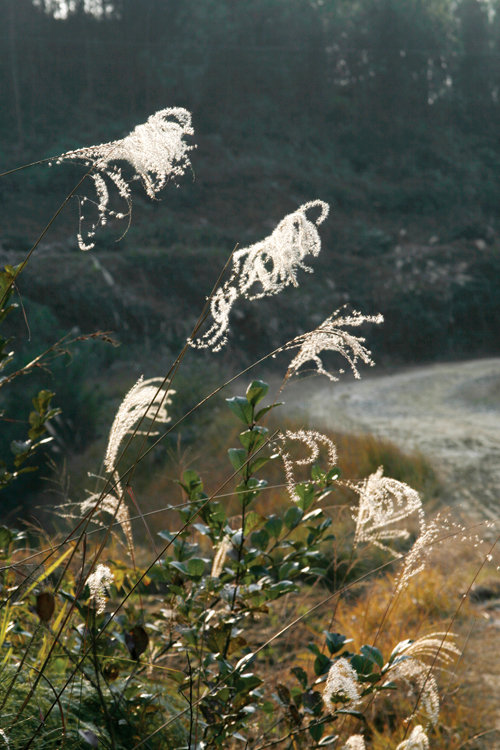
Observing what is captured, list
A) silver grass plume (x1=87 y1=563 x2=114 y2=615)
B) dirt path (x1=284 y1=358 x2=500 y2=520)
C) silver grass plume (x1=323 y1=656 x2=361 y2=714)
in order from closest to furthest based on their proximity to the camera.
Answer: silver grass plume (x1=323 y1=656 x2=361 y2=714) → silver grass plume (x1=87 y1=563 x2=114 y2=615) → dirt path (x1=284 y1=358 x2=500 y2=520)

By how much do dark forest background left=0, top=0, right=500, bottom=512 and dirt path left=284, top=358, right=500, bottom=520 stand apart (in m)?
1.74

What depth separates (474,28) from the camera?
1997cm

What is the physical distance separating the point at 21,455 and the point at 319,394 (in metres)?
7.37

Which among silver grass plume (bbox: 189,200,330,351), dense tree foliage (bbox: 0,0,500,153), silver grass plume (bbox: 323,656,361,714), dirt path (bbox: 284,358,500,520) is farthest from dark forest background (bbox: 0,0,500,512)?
silver grass plume (bbox: 323,656,361,714)

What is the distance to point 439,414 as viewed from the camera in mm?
7953

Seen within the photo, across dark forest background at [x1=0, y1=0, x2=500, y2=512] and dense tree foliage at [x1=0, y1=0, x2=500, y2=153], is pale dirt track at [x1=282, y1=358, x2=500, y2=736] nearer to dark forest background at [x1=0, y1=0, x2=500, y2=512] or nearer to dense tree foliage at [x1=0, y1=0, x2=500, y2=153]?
dark forest background at [x1=0, y1=0, x2=500, y2=512]

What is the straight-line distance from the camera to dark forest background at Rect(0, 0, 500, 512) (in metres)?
11.7

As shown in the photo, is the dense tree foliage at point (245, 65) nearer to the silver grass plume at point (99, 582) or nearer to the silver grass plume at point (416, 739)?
the silver grass plume at point (99, 582)

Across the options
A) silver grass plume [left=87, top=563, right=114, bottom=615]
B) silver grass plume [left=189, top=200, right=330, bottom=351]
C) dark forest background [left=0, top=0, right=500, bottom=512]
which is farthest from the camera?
dark forest background [left=0, top=0, right=500, bottom=512]

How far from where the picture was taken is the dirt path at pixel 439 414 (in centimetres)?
542

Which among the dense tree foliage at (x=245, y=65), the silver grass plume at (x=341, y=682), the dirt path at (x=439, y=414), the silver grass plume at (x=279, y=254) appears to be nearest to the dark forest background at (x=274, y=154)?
the dense tree foliage at (x=245, y=65)

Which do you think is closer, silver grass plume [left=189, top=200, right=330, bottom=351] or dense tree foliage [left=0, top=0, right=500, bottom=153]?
silver grass plume [left=189, top=200, right=330, bottom=351]

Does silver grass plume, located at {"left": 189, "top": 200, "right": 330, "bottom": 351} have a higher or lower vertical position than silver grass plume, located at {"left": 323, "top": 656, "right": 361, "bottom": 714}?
higher

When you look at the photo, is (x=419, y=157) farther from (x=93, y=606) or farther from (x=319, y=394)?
(x=93, y=606)
